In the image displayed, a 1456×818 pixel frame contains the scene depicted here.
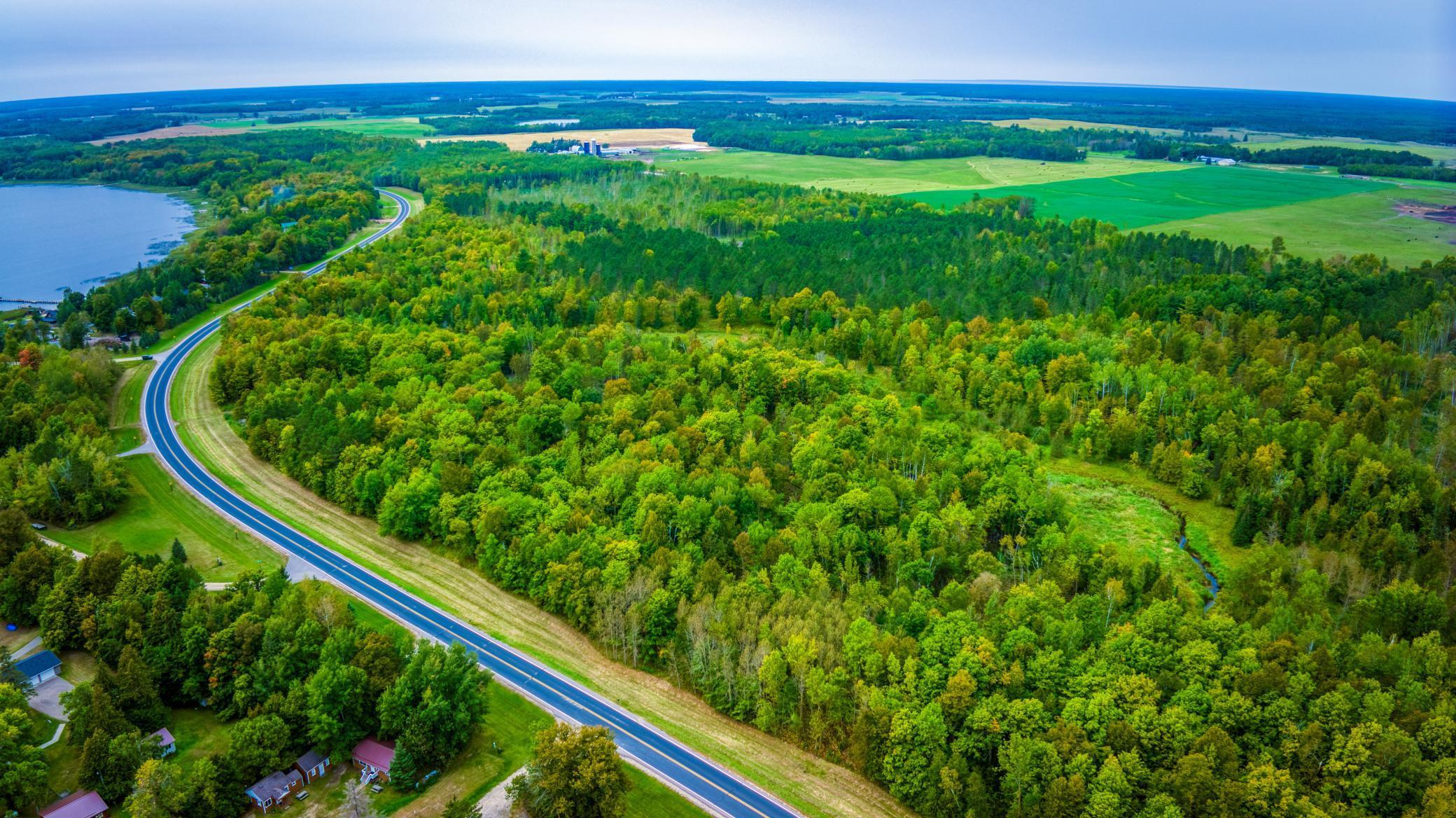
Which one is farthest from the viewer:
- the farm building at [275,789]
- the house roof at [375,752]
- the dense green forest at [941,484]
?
the house roof at [375,752]

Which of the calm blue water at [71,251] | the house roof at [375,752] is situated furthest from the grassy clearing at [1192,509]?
the calm blue water at [71,251]

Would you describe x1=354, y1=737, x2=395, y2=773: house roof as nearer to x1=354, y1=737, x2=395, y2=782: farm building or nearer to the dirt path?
x1=354, y1=737, x2=395, y2=782: farm building

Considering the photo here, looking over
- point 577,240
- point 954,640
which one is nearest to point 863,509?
point 954,640

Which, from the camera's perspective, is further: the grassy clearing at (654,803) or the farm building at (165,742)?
the farm building at (165,742)

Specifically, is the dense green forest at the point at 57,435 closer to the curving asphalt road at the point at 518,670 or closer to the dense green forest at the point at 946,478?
the curving asphalt road at the point at 518,670

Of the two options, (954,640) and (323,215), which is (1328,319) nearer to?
(954,640)

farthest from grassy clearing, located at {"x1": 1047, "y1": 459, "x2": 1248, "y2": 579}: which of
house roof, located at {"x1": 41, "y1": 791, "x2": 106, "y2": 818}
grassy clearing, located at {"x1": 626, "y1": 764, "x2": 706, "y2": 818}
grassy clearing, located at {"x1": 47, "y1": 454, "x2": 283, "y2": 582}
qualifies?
house roof, located at {"x1": 41, "y1": 791, "x2": 106, "y2": 818}
